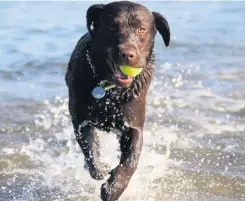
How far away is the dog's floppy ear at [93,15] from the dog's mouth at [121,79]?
55cm

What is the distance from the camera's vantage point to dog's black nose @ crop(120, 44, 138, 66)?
471cm

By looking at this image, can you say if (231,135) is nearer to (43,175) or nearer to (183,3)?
(43,175)

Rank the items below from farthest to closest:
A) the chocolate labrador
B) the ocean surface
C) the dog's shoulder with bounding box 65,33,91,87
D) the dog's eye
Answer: the ocean surface < the dog's shoulder with bounding box 65,33,91,87 < the dog's eye < the chocolate labrador

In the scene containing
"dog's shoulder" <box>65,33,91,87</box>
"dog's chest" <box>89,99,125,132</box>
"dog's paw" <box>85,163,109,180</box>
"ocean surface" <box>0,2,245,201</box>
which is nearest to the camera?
"dog's chest" <box>89,99,125,132</box>

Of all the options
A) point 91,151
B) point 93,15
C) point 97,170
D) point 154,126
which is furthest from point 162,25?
point 154,126

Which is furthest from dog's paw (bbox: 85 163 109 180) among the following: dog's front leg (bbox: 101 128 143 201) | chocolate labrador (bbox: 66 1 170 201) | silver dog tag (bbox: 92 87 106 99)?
silver dog tag (bbox: 92 87 106 99)

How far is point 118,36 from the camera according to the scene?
497cm

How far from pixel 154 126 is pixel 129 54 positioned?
9.44 feet

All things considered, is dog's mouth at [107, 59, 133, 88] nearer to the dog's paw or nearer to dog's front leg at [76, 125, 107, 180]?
dog's front leg at [76, 125, 107, 180]

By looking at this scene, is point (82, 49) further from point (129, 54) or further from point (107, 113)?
point (129, 54)

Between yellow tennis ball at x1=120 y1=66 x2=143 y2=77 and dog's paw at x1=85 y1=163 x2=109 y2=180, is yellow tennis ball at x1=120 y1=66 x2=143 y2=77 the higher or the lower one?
the higher one

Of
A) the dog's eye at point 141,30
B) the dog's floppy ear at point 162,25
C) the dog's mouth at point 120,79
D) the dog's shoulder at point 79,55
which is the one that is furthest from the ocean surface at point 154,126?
the dog's eye at point 141,30

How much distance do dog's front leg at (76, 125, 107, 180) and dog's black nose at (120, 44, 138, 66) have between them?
0.88 meters

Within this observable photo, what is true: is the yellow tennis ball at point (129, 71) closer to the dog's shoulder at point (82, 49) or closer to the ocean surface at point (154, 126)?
the dog's shoulder at point (82, 49)
